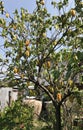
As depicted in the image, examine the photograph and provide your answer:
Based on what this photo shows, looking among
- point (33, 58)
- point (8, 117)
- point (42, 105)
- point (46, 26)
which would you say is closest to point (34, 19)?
point (46, 26)

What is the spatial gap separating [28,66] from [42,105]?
1283 cm

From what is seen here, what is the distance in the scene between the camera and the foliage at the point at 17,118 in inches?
260

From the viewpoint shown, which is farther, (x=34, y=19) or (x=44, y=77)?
(x=34, y=19)

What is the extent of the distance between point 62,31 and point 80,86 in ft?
4.90

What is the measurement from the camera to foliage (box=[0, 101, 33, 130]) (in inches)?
260

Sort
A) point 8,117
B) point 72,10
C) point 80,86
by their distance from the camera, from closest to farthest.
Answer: point 80,86 → point 72,10 → point 8,117

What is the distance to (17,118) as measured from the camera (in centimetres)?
680

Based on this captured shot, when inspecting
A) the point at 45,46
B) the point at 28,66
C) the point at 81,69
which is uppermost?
the point at 45,46

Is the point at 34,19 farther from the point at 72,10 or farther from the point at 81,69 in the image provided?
the point at 81,69

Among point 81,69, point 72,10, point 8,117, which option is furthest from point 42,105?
point 81,69

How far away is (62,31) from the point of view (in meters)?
5.97

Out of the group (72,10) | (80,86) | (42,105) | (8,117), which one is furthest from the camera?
(42,105)

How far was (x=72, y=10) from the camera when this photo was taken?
564 cm

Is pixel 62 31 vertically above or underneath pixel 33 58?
above
